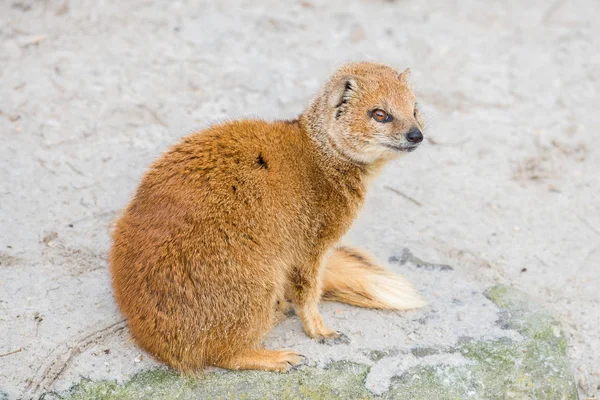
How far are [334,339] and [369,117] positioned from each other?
1040mm

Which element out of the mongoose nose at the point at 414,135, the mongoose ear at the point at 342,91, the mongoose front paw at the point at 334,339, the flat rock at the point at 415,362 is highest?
the mongoose ear at the point at 342,91

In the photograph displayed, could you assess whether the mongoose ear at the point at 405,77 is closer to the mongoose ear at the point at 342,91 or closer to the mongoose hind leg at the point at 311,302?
the mongoose ear at the point at 342,91

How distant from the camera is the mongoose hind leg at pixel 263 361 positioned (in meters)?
3.28

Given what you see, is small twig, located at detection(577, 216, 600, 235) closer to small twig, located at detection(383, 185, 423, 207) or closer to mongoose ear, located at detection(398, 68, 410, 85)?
small twig, located at detection(383, 185, 423, 207)

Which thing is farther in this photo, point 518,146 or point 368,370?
point 518,146

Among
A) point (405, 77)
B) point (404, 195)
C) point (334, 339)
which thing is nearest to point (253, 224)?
point (334, 339)

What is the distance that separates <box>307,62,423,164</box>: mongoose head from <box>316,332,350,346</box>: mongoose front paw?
823 mm

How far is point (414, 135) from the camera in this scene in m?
3.42

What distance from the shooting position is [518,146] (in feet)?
17.6

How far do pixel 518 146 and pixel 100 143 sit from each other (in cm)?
284

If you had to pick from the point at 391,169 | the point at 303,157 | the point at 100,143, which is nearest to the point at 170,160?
the point at 303,157

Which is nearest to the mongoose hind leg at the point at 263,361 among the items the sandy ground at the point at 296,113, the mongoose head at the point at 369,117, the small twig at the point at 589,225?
the sandy ground at the point at 296,113

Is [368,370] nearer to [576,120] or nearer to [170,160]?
[170,160]

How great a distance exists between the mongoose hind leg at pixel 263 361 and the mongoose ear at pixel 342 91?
3.84 ft
